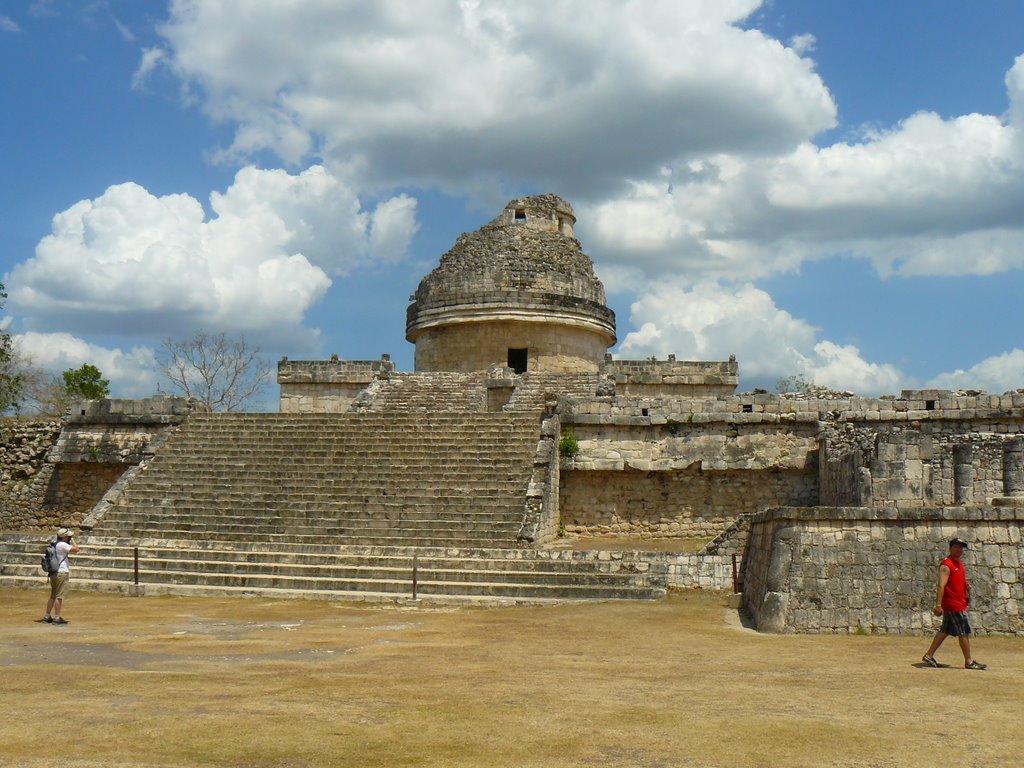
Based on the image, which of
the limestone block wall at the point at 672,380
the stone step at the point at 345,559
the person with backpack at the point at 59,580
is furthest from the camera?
the limestone block wall at the point at 672,380

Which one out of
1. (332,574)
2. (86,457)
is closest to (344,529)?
(332,574)

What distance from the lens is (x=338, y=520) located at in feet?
48.3

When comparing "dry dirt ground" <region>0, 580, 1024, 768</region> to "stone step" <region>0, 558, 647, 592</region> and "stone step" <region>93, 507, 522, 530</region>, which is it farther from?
"stone step" <region>93, 507, 522, 530</region>

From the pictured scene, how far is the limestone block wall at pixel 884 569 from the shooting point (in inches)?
383

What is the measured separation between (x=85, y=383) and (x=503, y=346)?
21171 mm

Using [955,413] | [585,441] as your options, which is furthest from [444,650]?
[955,413]

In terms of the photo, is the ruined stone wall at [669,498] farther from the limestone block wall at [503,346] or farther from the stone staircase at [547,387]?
the limestone block wall at [503,346]

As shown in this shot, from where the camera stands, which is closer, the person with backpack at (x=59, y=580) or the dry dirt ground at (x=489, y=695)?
the dry dirt ground at (x=489, y=695)

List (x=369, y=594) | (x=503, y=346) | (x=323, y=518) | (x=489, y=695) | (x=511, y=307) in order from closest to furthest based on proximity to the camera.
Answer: (x=489, y=695) → (x=369, y=594) → (x=323, y=518) → (x=511, y=307) → (x=503, y=346)

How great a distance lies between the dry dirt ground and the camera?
201 inches

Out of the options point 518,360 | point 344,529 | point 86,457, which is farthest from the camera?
point 518,360

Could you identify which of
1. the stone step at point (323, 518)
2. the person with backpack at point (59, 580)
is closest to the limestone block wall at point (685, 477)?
the stone step at point (323, 518)

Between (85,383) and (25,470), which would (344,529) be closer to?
(25,470)

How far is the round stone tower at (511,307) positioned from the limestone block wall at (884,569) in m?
14.0
